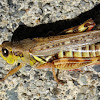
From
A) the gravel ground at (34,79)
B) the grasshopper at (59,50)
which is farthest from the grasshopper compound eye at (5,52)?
the gravel ground at (34,79)

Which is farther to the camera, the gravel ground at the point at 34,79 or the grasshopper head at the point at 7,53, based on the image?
the gravel ground at the point at 34,79

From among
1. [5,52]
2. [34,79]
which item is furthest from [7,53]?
[34,79]

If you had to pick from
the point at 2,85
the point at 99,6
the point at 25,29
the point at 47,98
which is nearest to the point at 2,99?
the point at 2,85

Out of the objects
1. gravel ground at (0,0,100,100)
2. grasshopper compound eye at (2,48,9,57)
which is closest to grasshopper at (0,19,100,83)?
grasshopper compound eye at (2,48,9,57)

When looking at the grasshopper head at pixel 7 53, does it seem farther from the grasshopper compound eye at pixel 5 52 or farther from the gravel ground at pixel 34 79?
the gravel ground at pixel 34 79

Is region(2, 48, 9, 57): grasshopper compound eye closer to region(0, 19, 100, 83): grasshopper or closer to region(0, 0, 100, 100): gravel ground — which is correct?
region(0, 19, 100, 83): grasshopper

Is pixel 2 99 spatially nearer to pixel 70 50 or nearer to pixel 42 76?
pixel 42 76
